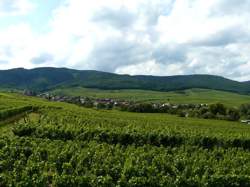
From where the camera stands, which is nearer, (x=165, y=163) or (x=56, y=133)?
(x=165, y=163)

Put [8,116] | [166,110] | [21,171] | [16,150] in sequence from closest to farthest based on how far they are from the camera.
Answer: [21,171] < [16,150] < [8,116] < [166,110]

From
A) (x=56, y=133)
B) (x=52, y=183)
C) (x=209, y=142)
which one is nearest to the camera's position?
(x=52, y=183)

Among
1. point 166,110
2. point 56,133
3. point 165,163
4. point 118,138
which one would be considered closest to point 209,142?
point 118,138

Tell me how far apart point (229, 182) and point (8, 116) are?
136 ft

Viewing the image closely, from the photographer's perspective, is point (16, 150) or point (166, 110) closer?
point (16, 150)

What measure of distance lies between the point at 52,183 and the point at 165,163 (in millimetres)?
7633

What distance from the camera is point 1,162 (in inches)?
940

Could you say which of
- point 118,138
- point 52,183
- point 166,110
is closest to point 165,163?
point 52,183

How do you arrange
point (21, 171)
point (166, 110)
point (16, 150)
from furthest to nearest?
1. point (166, 110)
2. point (16, 150)
3. point (21, 171)

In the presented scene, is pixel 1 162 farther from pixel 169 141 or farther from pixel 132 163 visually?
pixel 169 141

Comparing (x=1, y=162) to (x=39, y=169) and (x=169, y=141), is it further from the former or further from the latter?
(x=169, y=141)

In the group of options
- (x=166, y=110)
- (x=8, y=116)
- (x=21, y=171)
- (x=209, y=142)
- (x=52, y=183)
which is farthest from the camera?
(x=166, y=110)

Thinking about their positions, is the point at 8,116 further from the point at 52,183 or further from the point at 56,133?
the point at 52,183

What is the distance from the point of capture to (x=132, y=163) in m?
25.4
